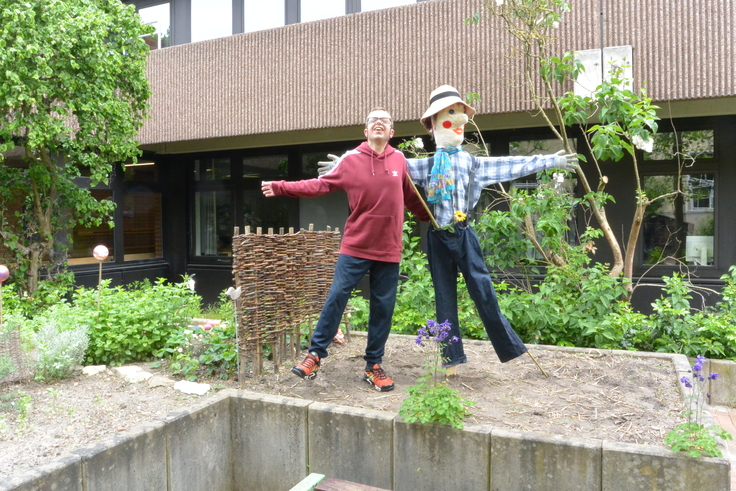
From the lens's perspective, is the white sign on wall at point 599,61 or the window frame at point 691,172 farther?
the window frame at point 691,172

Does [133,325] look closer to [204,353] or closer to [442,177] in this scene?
[204,353]

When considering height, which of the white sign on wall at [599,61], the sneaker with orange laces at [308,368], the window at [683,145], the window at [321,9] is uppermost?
the window at [321,9]

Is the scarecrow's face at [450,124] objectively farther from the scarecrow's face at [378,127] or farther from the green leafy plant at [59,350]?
the green leafy plant at [59,350]

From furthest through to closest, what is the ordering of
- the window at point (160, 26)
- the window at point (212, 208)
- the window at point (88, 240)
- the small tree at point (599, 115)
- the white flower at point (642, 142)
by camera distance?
1. the window at point (212, 208)
2. the window at point (160, 26)
3. the window at point (88, 240)
4. the white flower at point (642, 142)
5. the small tree at point (599, 115)

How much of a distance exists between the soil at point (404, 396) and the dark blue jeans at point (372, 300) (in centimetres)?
29

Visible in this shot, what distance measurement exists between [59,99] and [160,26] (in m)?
4.22

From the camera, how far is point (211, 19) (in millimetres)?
9898

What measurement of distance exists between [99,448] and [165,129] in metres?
7.19

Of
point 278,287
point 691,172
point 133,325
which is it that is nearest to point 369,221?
point 278,287

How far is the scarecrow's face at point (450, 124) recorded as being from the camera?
3.83 m

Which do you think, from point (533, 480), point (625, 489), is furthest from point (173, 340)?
point (625, 489)

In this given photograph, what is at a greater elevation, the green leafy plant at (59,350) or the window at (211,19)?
the window at (211,19)

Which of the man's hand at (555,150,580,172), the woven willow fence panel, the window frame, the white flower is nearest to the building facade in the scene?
the window frame

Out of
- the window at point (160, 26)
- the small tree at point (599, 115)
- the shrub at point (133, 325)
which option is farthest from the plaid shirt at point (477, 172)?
the window at point (160, 26)
